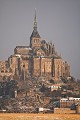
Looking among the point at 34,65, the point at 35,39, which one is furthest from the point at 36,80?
the point at 35,39

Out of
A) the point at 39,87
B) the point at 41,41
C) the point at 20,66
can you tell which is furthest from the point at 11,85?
the point at 41,41

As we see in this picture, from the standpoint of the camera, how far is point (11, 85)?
53.5 m

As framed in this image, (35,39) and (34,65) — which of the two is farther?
(35,39)

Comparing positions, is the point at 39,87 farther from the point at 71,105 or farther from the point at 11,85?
the point at 71,105

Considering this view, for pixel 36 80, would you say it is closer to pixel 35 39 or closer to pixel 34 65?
pixel 34 65

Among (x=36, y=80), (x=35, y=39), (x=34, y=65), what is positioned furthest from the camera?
(x=35, y=39)

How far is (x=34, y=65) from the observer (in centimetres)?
5916

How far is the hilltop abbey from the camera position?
58.1 meters

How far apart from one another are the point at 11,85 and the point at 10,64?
6.00 meters

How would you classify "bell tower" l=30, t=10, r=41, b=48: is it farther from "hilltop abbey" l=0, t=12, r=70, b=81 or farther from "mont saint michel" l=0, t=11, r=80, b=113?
"hilltop abbey" l=0, t=12, r=70, b=81

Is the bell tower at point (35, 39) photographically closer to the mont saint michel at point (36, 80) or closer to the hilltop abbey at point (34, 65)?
the mont saint michel at point (36, 80)

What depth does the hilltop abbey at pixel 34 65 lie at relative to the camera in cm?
5812

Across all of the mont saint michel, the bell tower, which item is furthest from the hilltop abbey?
the bell tower

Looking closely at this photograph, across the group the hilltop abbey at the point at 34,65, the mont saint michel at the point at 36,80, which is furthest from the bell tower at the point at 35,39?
the hilltop abbey at the point at 34,65
